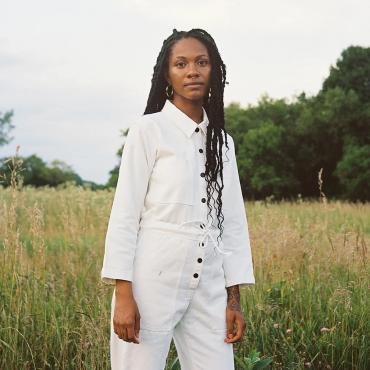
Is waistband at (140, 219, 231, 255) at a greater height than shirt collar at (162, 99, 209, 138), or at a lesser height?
lesser

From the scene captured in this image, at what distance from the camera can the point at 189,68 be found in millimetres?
2285

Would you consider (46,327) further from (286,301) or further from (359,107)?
(359,107)

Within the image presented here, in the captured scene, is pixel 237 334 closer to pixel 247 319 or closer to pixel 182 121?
pixel 182 121

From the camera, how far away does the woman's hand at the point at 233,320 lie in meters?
2.17

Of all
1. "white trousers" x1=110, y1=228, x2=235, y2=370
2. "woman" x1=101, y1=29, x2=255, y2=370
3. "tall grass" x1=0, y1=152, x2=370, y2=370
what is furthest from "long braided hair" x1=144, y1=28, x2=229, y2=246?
"tall grass" x1=0, y1=152, x2=370, y2=370

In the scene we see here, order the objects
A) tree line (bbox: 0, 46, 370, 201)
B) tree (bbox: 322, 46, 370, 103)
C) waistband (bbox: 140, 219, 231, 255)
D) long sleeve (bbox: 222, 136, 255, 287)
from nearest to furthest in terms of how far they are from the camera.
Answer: waistband (bbox: 140, 219, 231, 255) → long sleeve (bbox: 222, 136, 255, 287) → tree line (bbox: 0, 46, 370, 201) → tree (bbox: 322, 46, 370, 103)

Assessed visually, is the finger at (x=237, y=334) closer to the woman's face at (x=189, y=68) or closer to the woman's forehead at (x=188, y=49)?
the woman's face at (x=189, y=68)

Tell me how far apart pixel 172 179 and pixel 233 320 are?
54cm

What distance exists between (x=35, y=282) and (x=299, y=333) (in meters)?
1.66

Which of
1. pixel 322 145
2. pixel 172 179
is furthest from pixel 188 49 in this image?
pixel 322 145

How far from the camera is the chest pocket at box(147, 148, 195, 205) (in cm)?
217

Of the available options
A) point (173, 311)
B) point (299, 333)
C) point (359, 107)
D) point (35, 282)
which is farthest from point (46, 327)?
point (359, 107)

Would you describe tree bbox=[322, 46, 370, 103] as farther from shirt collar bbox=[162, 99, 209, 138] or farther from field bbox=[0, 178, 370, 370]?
shirt collar bbox=[162, 99, 209, 138]

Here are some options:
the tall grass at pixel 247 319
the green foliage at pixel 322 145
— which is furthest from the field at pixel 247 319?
the green foliage at pixel 322 145
